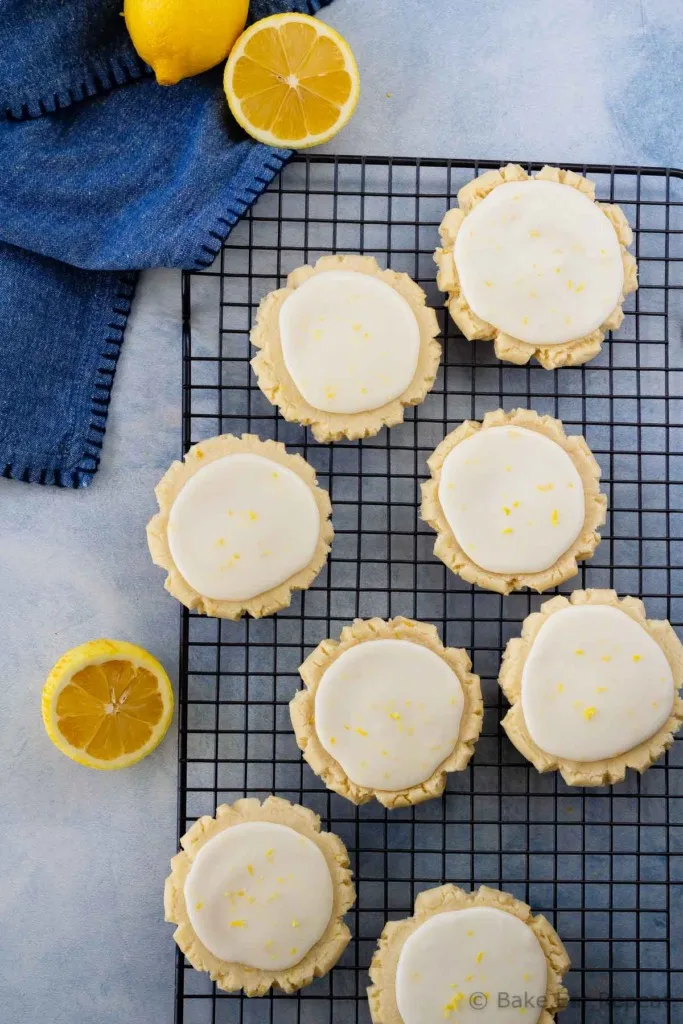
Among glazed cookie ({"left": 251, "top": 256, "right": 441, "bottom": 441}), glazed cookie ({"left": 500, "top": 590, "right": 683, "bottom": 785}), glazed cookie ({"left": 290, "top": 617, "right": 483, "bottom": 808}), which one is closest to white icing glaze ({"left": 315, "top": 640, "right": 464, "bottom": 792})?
glazed cookie ({"left": 290, "top": 617, "right": 483, "bottom": 808})

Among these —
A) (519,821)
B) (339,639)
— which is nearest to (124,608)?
(339,639)

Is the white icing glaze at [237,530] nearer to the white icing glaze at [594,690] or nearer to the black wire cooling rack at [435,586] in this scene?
the black wire cooling rack at [435,586]

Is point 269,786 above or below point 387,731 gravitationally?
below

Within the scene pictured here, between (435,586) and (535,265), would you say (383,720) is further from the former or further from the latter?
(535,265)

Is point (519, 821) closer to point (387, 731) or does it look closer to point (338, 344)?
point (387, 731)

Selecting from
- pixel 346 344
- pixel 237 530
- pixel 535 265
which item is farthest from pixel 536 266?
pixel 237 530

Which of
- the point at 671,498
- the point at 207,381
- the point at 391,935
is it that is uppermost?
the point at 207,381
